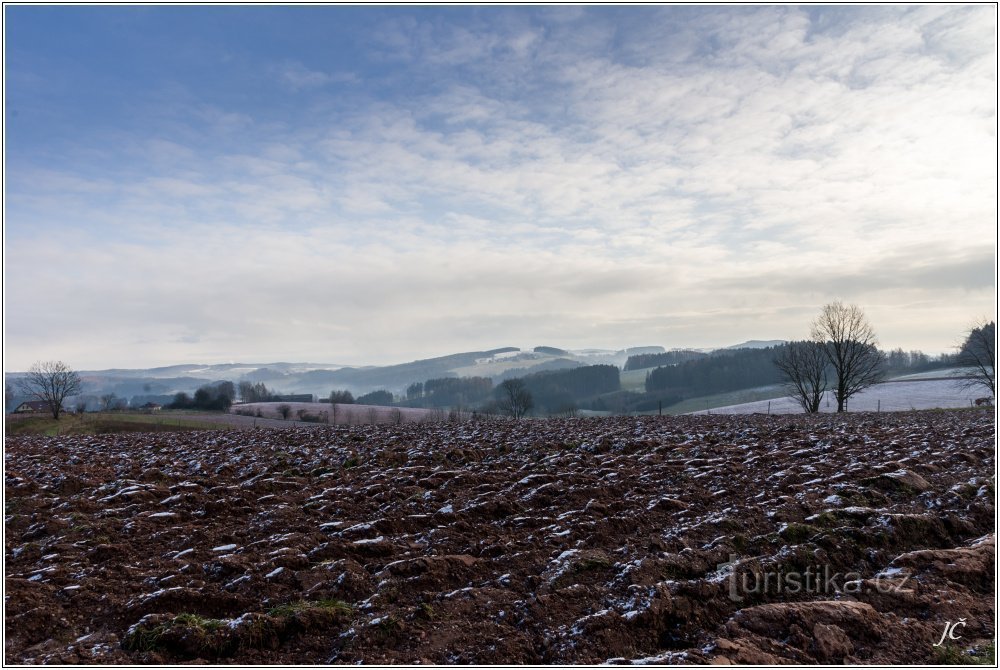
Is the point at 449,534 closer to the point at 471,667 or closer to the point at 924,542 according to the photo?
the point at 471,667

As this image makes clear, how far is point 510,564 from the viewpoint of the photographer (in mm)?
7207

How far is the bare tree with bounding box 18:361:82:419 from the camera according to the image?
61688 millimetres

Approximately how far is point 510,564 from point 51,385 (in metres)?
75.8

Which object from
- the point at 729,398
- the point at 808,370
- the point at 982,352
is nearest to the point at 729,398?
the point at 729,398

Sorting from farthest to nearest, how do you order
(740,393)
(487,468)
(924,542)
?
(740,393) → (487,468) → (924,542)

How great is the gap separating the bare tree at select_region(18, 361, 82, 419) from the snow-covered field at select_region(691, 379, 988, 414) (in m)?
76.8

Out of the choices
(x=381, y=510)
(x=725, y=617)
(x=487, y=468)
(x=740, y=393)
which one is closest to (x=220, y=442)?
(x=487, y=468)

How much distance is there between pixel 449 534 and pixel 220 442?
1912cm

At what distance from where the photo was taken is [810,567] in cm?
686

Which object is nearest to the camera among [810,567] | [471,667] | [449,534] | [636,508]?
[471,667]

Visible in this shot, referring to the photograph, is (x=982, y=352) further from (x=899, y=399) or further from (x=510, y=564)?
(x=510, y=564)

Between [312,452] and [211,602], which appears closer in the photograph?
[211,602]

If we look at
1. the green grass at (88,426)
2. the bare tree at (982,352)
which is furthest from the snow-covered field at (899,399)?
the green grass at (88,426)

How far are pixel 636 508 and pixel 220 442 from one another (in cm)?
2016
